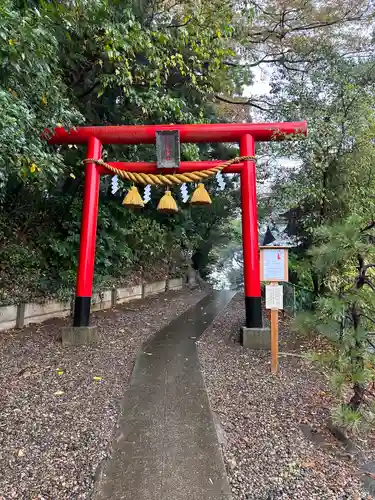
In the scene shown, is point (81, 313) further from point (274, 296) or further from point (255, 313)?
point (274, 296)

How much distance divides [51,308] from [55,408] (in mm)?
3297

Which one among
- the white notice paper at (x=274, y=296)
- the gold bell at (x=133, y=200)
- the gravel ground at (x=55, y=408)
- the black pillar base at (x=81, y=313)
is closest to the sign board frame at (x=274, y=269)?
the white notice paper at (x=274, y=296)

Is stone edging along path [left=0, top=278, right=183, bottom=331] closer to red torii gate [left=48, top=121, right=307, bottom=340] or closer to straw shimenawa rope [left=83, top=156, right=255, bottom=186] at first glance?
red torii gate [left=48, top=121, right=307, bottom=340]

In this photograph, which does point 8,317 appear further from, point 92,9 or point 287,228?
point 287,228

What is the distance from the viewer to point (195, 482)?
79.0 inches

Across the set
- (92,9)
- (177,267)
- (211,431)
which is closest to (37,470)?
(211,431)

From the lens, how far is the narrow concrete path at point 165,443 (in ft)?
6.40

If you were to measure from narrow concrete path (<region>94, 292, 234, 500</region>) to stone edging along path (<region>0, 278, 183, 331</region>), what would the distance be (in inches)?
95.1

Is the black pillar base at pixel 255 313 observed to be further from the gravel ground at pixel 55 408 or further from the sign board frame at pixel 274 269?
the gravel ground at pixel 55 408

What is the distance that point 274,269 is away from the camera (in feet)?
13.3

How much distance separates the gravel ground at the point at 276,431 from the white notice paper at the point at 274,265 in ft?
3.65

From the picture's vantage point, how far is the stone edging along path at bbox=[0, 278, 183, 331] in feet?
16.8

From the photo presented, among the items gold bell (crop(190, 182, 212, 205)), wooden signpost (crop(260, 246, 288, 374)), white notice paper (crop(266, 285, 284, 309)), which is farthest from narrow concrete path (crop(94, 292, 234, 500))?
gold bell (crop(190, 182, 212, 205))

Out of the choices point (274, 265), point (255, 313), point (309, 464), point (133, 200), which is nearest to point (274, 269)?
point (274, 265)
